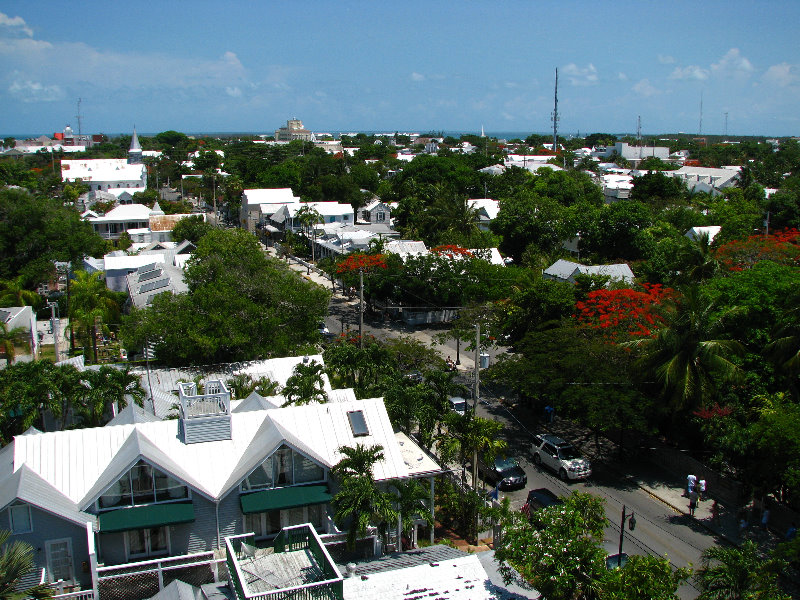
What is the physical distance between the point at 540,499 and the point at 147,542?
475 inches

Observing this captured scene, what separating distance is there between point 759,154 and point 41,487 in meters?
170

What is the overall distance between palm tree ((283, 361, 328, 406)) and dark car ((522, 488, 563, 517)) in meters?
7.96

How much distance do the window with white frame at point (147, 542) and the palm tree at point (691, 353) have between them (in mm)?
17849

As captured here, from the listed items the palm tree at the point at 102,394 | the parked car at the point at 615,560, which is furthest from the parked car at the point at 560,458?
the palm tree at the point at 102,394

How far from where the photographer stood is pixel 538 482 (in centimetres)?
2523

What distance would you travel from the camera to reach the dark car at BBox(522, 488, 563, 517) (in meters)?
22.0

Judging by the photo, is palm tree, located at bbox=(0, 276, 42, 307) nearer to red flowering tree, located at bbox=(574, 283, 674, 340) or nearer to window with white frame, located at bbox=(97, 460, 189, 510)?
window with white frame, located at bbox=(97, 460, 189, 510)

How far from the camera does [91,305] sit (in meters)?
38.9

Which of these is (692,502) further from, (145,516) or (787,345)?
(145,516)

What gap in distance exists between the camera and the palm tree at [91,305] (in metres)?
36.5

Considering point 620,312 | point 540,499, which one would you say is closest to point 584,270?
point 620,312

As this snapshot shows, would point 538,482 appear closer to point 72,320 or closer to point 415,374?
point 415,374

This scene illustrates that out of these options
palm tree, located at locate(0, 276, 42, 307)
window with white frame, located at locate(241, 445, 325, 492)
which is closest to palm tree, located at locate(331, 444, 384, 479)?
window with white frame, located at locate(241, 445, 325, 492)

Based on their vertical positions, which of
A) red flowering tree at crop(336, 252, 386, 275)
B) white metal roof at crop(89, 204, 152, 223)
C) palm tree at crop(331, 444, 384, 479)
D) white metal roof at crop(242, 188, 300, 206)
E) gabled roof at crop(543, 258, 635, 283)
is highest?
white metal roof at crop(242, 188, 300, 206)
